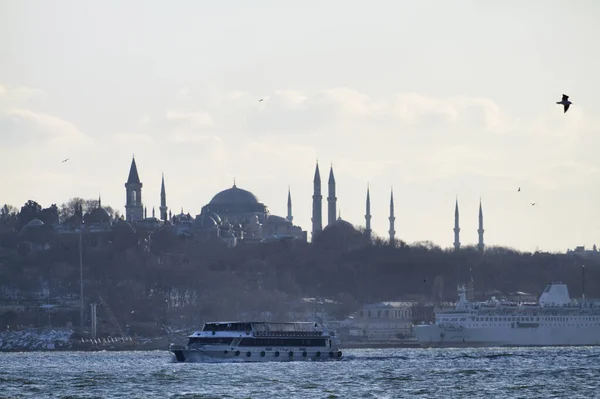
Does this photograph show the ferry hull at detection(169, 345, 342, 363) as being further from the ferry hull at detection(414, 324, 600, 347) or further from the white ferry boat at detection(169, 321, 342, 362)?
the ferry hull at detection(414, 324, 600, 347)

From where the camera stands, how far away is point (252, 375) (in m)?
113

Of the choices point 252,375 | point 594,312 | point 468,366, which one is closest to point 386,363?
point 468,366

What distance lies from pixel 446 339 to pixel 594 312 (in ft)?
55.4

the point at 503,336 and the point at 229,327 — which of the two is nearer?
the point at 229,327

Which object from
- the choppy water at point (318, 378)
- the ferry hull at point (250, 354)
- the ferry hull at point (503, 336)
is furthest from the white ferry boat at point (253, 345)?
the ferry hull at point (503, 336)

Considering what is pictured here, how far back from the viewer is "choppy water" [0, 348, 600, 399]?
98.8 m

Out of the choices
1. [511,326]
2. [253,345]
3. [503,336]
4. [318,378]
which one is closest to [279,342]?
[253,345]

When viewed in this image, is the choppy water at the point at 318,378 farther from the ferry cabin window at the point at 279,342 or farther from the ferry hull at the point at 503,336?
the ferry hull at the point at 503,336

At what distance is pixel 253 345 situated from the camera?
5256 inches

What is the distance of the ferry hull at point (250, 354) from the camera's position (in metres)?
132

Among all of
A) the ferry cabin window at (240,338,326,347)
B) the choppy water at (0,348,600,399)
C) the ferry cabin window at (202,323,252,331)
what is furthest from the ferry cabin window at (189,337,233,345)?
the choppy water at (0,348,600,399)

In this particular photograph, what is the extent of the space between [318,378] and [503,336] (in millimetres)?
78872

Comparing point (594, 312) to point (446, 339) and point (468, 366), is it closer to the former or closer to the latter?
point (446, 339)

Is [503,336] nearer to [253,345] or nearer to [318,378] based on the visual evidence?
[253,345]
